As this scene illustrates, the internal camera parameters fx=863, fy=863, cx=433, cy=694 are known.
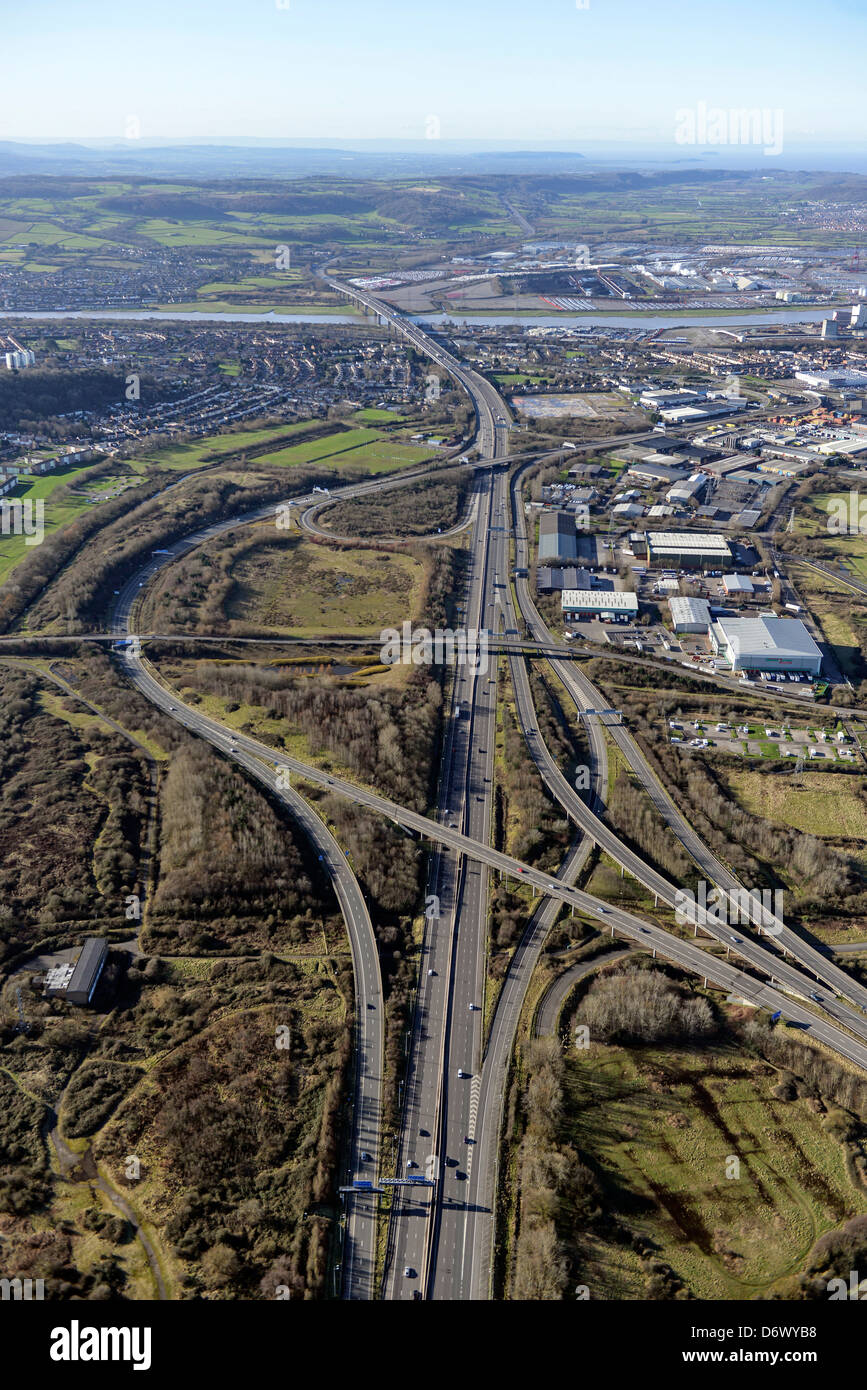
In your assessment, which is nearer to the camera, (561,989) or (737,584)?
(561,989)

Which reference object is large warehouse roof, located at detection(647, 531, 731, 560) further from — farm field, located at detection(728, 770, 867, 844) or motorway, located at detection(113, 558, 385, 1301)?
motorway, located at detection(113, 558, 385, 1301)

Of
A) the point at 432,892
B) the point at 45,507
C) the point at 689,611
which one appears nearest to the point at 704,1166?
the point at 432,892

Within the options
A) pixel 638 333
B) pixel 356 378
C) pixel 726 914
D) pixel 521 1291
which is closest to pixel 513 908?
pixel 726 914

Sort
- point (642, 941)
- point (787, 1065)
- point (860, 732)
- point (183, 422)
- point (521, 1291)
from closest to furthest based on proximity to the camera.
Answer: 1. point (521, 1291)
2. point (787, 1065)
3. point (642, 941)
4. point (860, 732)
5. point (183, 422)

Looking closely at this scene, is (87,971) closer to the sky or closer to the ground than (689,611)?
closer to the ground

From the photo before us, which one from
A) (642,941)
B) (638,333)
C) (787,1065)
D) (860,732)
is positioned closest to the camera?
(787,1065)

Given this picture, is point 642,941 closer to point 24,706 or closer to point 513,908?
point 513,908

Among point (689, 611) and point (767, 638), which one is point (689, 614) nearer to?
point (689, 611)

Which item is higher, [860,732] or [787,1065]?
[860,732]
